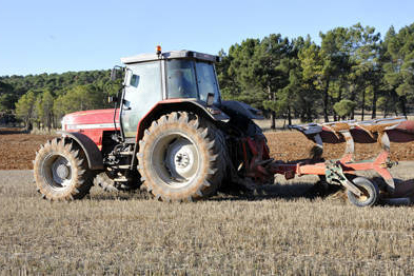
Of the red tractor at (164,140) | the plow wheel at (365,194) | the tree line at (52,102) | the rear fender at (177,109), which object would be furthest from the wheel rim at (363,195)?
the tree line at (52,102)

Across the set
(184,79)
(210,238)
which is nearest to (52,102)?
(184,79)

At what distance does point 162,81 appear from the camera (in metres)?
7.59

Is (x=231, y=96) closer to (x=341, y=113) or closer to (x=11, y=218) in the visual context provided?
(x=341, y=113)

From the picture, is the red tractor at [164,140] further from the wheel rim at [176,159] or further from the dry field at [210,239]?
the dry field at [210,239]

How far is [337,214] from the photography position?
5.86 metres

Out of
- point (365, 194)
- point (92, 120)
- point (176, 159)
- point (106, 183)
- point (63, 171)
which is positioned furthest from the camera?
point (106, 183)

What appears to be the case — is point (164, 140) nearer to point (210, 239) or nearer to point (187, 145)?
point (187, 145)

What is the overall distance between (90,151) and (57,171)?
937 mm

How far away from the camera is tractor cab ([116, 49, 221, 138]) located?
24.7 feet

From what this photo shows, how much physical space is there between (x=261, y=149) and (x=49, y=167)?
404 centimetres

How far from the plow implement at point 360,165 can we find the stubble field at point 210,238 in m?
0.36

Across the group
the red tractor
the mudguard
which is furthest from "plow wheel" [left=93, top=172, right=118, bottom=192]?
the mudguard

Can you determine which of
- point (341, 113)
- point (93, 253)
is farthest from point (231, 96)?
point (93, 253)

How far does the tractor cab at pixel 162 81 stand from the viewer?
24.7 feet
